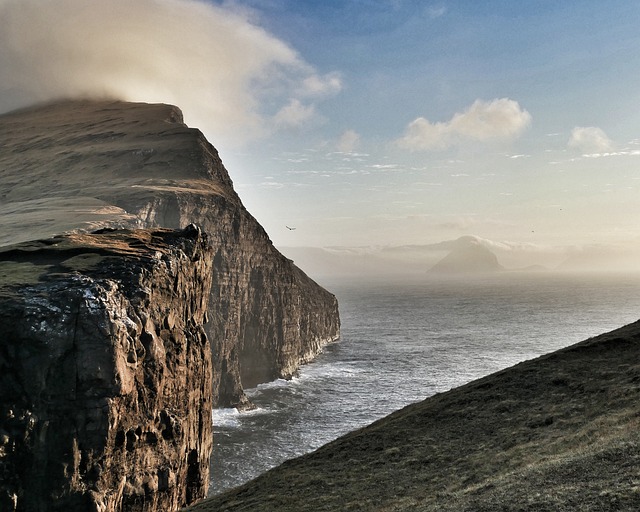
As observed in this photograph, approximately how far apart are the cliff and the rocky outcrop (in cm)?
4588

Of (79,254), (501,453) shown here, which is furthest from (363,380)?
(501,453)

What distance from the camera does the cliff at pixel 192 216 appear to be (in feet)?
311

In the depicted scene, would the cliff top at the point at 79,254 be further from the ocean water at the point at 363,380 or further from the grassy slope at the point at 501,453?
the ocean water at the point at 363,380

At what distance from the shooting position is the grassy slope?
18938mm

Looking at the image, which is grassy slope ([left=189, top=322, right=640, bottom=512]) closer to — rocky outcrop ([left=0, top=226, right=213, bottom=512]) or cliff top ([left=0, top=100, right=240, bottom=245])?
rocky outcrop ([left=0, top=226, right=213, bottom=512])

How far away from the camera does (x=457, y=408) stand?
37219 millimetres

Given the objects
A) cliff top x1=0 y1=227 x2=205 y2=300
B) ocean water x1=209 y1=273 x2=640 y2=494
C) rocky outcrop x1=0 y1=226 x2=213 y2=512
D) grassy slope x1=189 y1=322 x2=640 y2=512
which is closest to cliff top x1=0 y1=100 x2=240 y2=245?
cliff top x1=0 y1=227 x2=205 y2=300

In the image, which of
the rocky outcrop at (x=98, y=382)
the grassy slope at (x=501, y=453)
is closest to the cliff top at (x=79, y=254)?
the rocky outcrop at (x=98, y=382)

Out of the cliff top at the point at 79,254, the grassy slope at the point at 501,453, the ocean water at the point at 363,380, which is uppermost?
the cliff top at the point at 79,254

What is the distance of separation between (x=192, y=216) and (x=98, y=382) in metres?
66.1

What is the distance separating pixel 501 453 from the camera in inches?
1039

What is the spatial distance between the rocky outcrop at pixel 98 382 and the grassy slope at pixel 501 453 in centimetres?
796

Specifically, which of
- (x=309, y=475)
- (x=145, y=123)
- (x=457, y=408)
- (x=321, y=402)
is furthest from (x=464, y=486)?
(x=145, y=123)

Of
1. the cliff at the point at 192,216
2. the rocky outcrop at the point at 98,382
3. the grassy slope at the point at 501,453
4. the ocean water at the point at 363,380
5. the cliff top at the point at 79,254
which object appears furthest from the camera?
the cliff at the point at 192,216
